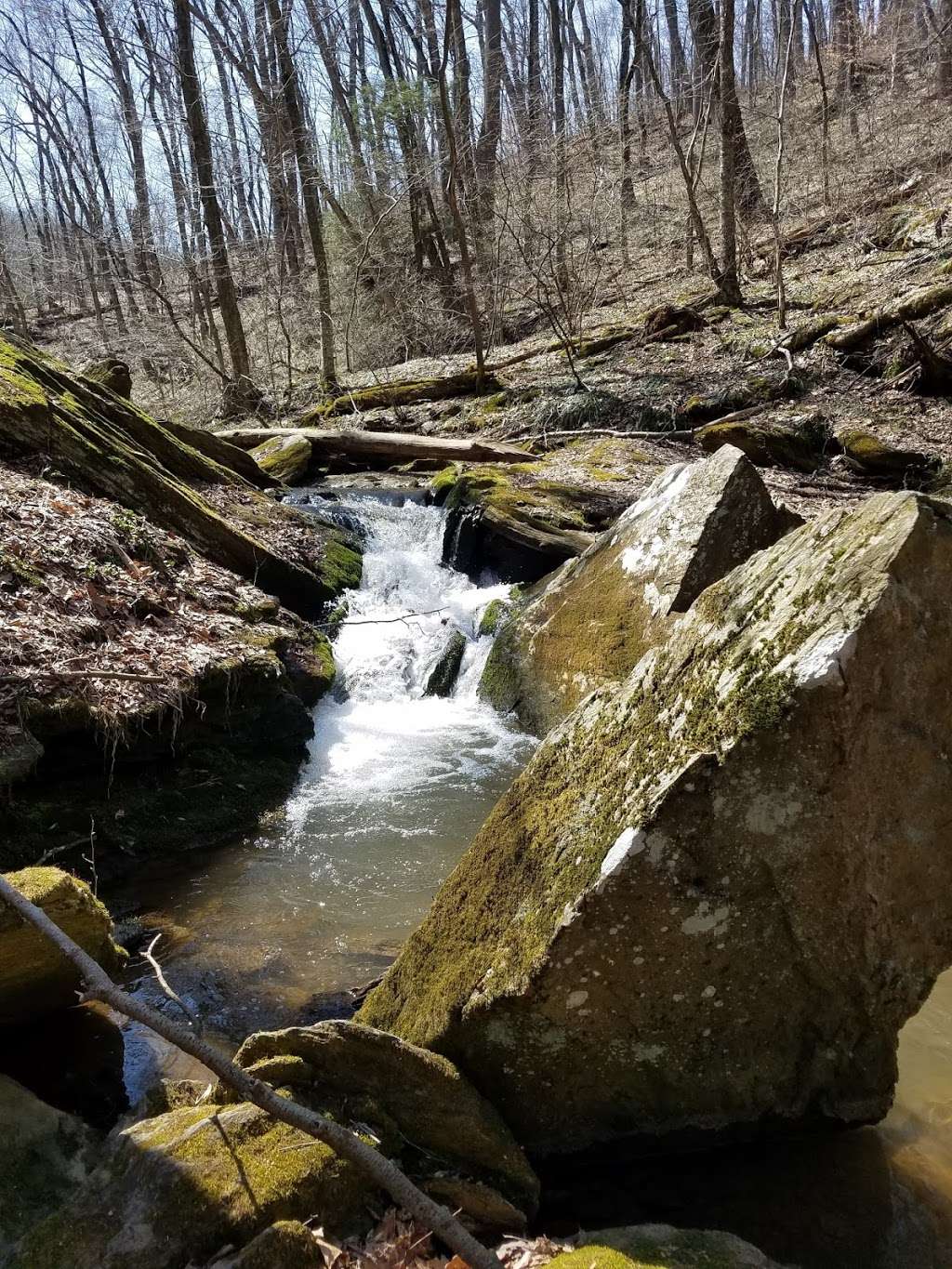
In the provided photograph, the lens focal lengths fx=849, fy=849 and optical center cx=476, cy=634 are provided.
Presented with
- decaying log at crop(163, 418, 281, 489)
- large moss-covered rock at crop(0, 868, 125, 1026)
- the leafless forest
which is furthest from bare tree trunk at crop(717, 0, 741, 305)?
large moss-covered rock at crop(0, 868, 125, 1026)

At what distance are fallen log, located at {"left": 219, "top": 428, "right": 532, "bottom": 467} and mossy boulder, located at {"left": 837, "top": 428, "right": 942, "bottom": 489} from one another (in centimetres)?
461

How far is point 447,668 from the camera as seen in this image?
887cm

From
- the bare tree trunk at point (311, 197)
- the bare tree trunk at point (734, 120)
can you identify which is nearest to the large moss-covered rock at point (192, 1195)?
the bare tree trunk at point (311, 197)

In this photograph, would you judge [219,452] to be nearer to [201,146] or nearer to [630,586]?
[630,586]

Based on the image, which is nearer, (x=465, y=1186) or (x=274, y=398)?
(x=465, y=1186)

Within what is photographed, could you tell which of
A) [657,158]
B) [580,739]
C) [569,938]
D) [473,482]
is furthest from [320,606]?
[657,158]

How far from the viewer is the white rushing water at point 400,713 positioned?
651cm

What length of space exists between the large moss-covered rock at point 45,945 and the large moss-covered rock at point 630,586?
434 centimetres

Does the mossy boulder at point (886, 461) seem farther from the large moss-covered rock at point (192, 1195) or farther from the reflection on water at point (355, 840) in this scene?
the large moss-covered rock at point (192, 1195)

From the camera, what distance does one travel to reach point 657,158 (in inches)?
1175

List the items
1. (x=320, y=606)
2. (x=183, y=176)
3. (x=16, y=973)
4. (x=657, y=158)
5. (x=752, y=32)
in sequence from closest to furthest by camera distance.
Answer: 1. (x=16, y=973)
2. (x=320, y=606)
3. (x=183, y=176)
4. (x=657, y=158)
5. (x=752, y=32)

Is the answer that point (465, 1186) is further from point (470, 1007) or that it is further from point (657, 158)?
point (657, 158)

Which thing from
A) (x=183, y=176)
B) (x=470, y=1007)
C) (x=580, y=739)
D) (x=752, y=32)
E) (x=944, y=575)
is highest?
(x=752, y=32)

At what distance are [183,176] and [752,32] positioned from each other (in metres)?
25.3
